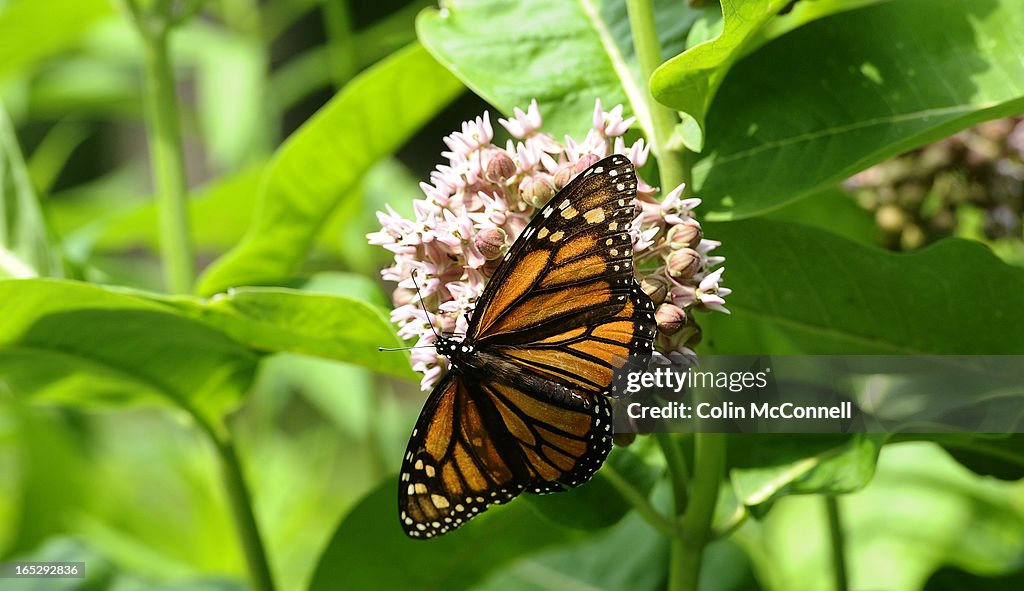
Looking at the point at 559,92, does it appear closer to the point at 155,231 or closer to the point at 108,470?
the point at 155,231

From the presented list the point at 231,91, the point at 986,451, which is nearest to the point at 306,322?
the point at 986,451

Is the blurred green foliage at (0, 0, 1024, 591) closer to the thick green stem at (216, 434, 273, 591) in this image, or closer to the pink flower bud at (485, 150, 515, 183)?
the thick green stem at (216, 434, 273, 591)

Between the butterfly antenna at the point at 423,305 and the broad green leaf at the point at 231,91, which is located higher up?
the broad green leaf at the point at 231,91

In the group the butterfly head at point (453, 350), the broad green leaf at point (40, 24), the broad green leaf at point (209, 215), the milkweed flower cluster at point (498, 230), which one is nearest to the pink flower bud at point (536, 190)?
the milkweed flower cluster at point (498, 230)

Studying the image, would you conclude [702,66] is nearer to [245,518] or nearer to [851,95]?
[851,95]

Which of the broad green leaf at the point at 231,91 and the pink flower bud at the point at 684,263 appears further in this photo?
the broad green leaf at the point at 231,91

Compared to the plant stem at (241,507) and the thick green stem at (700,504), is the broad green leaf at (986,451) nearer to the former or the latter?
the thick green stem at (700,504)
